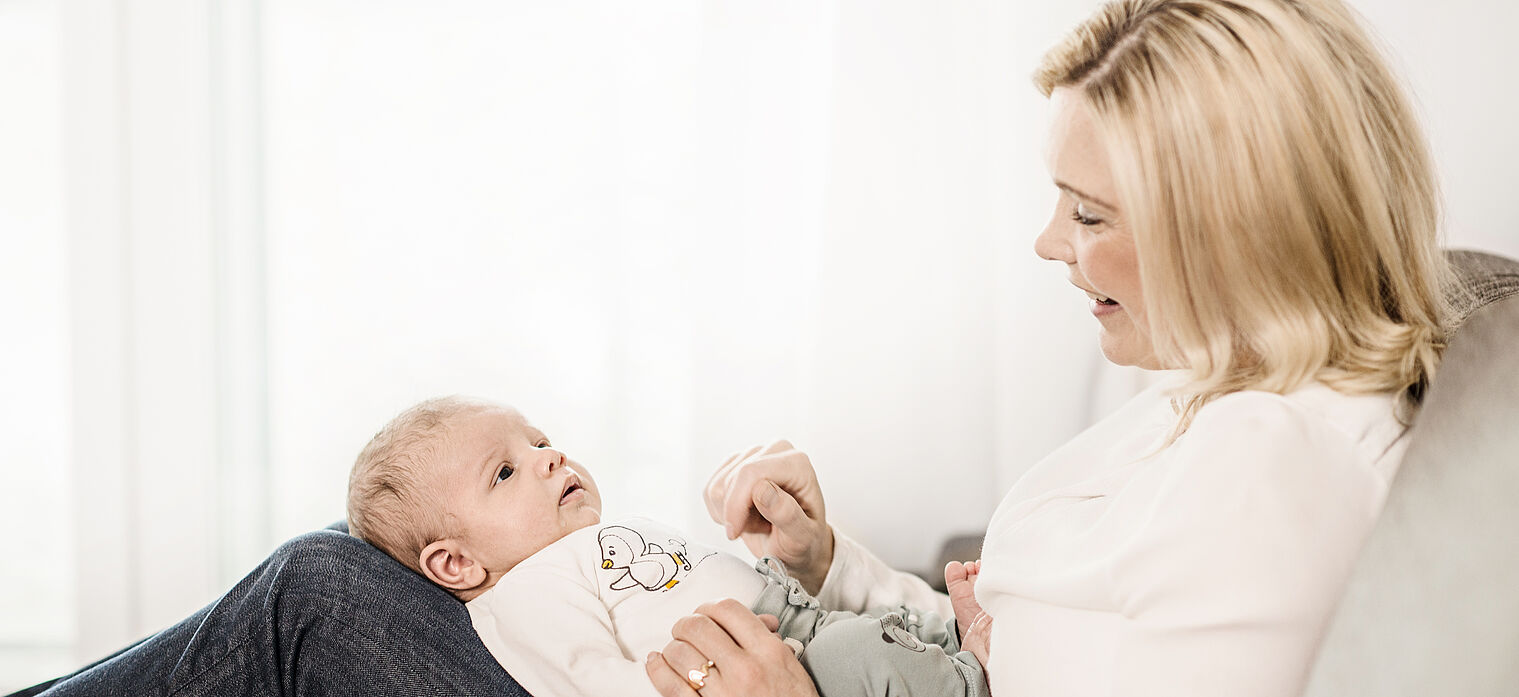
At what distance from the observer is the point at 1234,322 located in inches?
36.0

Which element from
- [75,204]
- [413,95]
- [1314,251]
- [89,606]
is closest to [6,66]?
[75,204]

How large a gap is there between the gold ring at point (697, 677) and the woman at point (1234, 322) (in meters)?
0.30

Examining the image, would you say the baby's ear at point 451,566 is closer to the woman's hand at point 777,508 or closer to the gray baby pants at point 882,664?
the woman's hand at point 777,508

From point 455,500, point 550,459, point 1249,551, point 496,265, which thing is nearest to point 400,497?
point 455,500

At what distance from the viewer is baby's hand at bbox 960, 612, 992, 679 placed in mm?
1192

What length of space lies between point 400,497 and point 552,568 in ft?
0.75

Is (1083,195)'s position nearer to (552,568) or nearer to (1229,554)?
(1229,554)

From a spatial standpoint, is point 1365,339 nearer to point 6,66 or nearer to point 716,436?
point 716,436

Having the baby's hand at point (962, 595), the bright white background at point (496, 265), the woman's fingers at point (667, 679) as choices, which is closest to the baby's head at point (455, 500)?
the woman's fingers at point (667, 679)

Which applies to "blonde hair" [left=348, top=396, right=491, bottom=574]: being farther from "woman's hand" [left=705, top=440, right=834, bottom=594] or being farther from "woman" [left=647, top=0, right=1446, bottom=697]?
"woman" [left=647, top=0, right=1446, bottom=697]

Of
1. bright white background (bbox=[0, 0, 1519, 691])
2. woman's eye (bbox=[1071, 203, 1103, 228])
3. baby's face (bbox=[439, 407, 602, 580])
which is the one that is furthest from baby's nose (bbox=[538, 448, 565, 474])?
bright white background (bbox=[0, 0, 1519, 691])

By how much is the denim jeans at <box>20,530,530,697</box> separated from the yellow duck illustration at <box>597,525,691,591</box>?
0.65 ft

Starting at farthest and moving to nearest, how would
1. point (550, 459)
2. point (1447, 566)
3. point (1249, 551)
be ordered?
1. point (550, 459)
2. point (1249, 551)
3. point (1447, 566)

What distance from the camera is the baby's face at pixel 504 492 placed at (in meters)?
1.37
